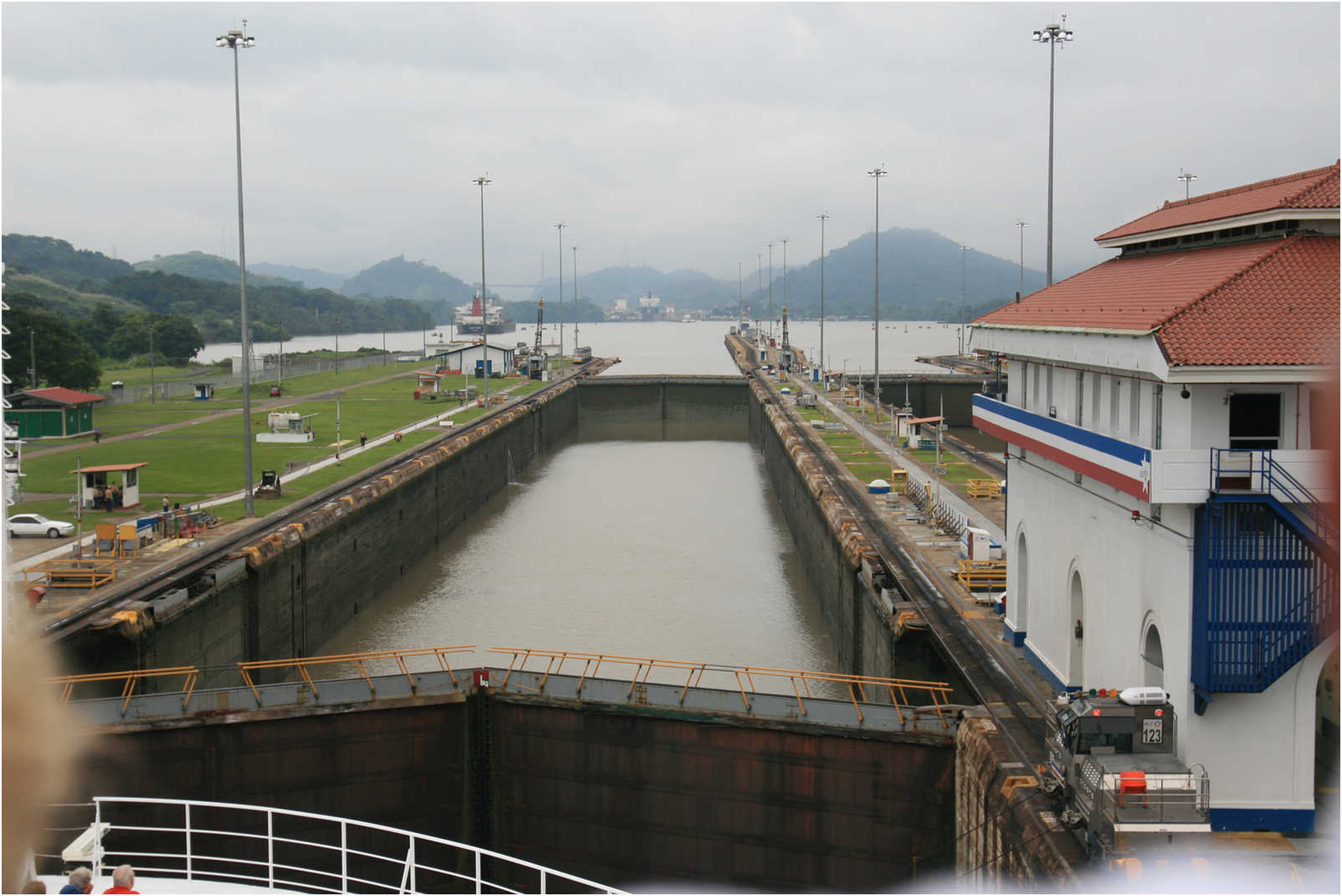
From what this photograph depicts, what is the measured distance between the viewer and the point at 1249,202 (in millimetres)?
15617

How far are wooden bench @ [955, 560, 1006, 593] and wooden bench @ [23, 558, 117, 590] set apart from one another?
18.8 meters

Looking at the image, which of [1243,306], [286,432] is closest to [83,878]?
[1243,306]

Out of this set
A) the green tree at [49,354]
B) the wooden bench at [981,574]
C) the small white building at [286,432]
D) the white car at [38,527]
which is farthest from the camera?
the green tree at [49,354]

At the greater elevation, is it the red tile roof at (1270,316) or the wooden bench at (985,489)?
the red tile roof at (1270,316)

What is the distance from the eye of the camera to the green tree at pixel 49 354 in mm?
67250

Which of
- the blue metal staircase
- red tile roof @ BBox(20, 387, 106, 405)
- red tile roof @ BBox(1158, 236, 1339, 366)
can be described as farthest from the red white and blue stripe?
red tile roof @ BBox(20, 387, 106, 405)

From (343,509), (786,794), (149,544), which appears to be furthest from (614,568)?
(786,794)

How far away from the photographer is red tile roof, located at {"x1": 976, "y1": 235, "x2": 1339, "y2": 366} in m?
13.0

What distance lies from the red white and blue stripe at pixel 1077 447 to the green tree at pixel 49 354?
62.7m

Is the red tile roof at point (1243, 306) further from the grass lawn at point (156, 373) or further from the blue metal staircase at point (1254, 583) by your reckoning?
the grass lawn at point (156, 373)

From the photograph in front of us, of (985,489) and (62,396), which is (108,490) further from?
(985,489)

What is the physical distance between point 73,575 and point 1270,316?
24.1 meters

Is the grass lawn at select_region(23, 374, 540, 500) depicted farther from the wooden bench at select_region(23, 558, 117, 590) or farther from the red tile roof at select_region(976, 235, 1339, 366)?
the red tile roof at select_region(976, 235, 1339, 366)

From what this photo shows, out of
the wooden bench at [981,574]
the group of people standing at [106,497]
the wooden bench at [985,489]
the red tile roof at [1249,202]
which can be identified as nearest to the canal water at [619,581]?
the wooden bench at [981,574]
